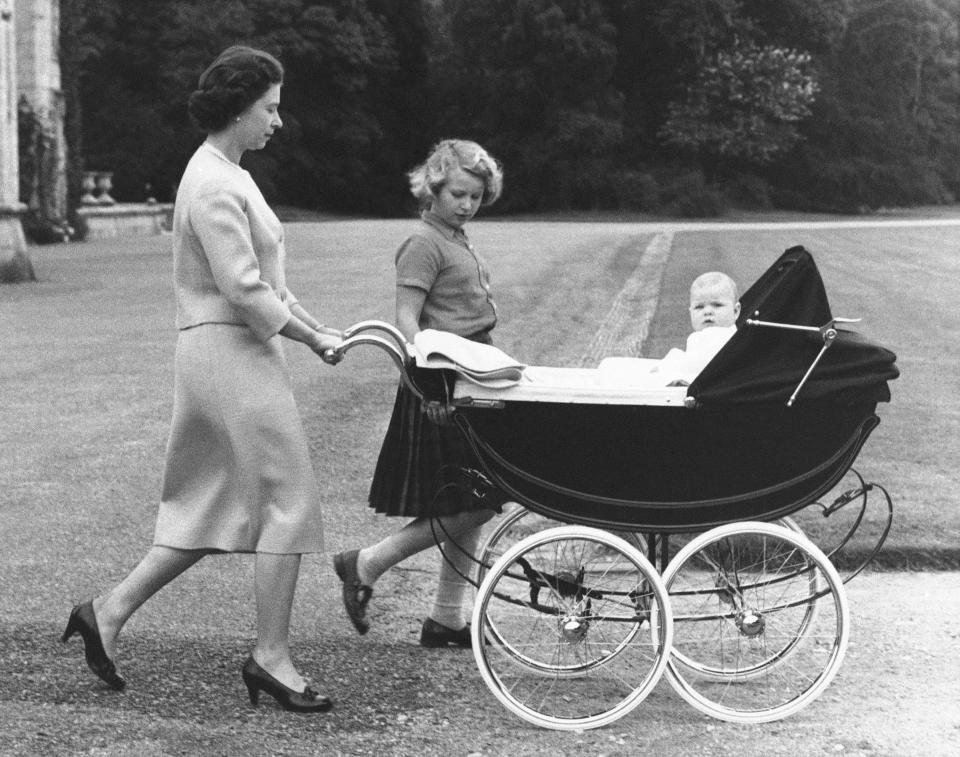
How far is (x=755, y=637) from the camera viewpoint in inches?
173

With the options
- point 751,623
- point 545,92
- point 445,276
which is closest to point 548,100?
point 545,92

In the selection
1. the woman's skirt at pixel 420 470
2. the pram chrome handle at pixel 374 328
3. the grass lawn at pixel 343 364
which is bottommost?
the grass lawn at pixel 343 364

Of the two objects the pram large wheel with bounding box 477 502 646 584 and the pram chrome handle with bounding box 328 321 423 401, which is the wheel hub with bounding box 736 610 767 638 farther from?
the pram chrome handle with bounding box 328 321 423 401

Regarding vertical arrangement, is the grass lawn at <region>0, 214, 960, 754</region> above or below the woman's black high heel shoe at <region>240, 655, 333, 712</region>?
below

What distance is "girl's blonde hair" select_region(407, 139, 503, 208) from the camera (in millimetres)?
4227

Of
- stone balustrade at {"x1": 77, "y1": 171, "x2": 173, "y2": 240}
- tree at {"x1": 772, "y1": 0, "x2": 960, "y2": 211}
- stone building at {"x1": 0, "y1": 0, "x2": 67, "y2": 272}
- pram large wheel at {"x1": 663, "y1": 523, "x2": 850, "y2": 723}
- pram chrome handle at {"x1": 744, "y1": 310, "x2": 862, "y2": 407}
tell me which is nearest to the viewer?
pram chrome handle at {"x1": 744, "y1": 310, "x2": 862, "y2": 407}

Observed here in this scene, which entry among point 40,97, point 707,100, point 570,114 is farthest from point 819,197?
point 40,97

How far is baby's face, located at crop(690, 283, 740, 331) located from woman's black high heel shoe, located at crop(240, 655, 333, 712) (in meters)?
1.53

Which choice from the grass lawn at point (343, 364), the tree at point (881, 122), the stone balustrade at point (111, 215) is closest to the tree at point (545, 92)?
the tree at point (881, 122)

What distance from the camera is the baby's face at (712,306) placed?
14.5ft

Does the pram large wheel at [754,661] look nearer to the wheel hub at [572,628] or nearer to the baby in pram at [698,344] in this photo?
the wheel hub at [572,628]

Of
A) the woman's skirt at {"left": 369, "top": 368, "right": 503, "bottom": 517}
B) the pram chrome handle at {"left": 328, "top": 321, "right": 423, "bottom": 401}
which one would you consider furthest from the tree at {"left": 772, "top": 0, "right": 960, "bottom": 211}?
the pram chrome handle at {"left": 328, "top": 321, "right": 423, "bottom": 401}

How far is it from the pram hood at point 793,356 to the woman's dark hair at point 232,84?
54.5 inches

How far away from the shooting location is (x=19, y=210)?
1825 centimetres
